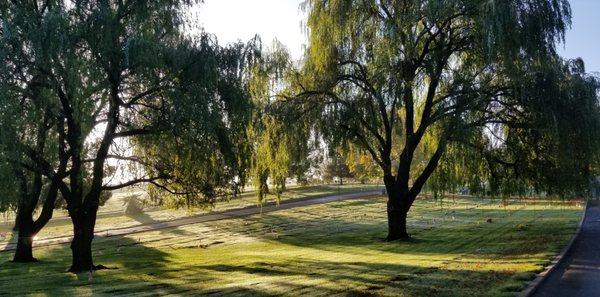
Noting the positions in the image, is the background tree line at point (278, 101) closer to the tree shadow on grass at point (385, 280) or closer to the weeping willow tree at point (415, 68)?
the weeping willow tree at point (415, 68)

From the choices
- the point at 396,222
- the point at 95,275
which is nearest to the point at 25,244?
the point at 95,275

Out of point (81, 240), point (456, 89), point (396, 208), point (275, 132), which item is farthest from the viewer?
point (396, 208)

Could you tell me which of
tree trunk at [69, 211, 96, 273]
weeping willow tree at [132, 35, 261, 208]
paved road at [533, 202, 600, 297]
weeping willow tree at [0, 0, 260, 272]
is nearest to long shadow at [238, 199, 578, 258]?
paved road at [533, 202, 600, 297]

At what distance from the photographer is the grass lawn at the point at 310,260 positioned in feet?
40.5

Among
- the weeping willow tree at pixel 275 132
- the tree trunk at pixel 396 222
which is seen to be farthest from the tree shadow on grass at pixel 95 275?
the tree trunk at pixel 396 222

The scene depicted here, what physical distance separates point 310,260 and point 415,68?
8.83 metres

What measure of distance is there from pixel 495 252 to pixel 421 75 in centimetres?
779

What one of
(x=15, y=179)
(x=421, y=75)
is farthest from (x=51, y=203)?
(x=421, y=75)

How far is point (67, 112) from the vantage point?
1608 cm

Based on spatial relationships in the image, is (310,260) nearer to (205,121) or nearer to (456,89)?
(205,121)

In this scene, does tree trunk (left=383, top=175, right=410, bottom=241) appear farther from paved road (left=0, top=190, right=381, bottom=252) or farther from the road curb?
paved road (left=0, top=190, right=381, bottom=252)


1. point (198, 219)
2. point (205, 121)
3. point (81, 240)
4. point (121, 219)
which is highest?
point (205, 121)

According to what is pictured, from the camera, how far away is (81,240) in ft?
63.0

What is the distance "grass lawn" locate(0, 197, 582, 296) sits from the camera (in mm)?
12359
